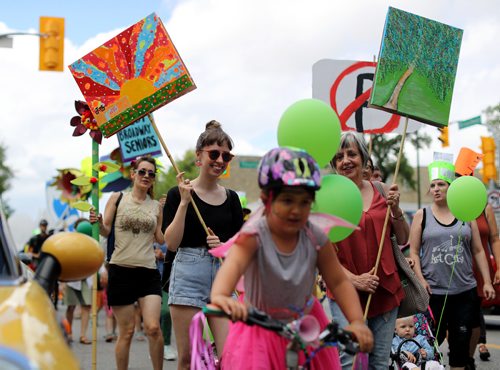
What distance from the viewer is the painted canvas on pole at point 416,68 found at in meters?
5.49

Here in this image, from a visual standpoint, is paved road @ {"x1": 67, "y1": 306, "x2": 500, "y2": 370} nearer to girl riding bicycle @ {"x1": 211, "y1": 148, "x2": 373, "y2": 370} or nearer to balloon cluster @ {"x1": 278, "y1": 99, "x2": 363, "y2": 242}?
balloon cluster @ {"x1": 278, "y1": 99, "x2": 363, "y2": 242}

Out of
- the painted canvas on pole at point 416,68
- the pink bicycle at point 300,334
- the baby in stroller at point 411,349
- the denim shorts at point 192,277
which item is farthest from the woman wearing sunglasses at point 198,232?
the pink bicycle at point 300,334

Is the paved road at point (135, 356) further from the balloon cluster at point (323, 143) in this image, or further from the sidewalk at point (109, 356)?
the balloon cluster at point (323, 143)

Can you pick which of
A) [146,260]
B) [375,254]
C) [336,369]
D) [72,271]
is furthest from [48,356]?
[146,260]

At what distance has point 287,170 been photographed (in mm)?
3385

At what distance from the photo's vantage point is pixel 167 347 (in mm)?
10461

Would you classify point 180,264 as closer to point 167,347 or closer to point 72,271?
point 72,271

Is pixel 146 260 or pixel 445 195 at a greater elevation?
pixel 445 195

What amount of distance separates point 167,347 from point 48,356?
792 cm

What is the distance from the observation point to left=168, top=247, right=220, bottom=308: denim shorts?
5.89 meters

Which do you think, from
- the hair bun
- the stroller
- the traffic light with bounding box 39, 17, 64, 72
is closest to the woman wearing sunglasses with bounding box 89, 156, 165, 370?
the hair bun

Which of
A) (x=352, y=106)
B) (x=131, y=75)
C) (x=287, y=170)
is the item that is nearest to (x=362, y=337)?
(x=287, y=170)

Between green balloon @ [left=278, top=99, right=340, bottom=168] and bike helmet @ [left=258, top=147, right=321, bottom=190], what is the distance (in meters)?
0.91

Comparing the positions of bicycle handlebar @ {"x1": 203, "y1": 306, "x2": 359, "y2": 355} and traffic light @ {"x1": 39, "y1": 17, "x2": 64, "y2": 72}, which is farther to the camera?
traffic light @ {"x1": 39, "y1": 17, "x2": 64, "y2": 72}
